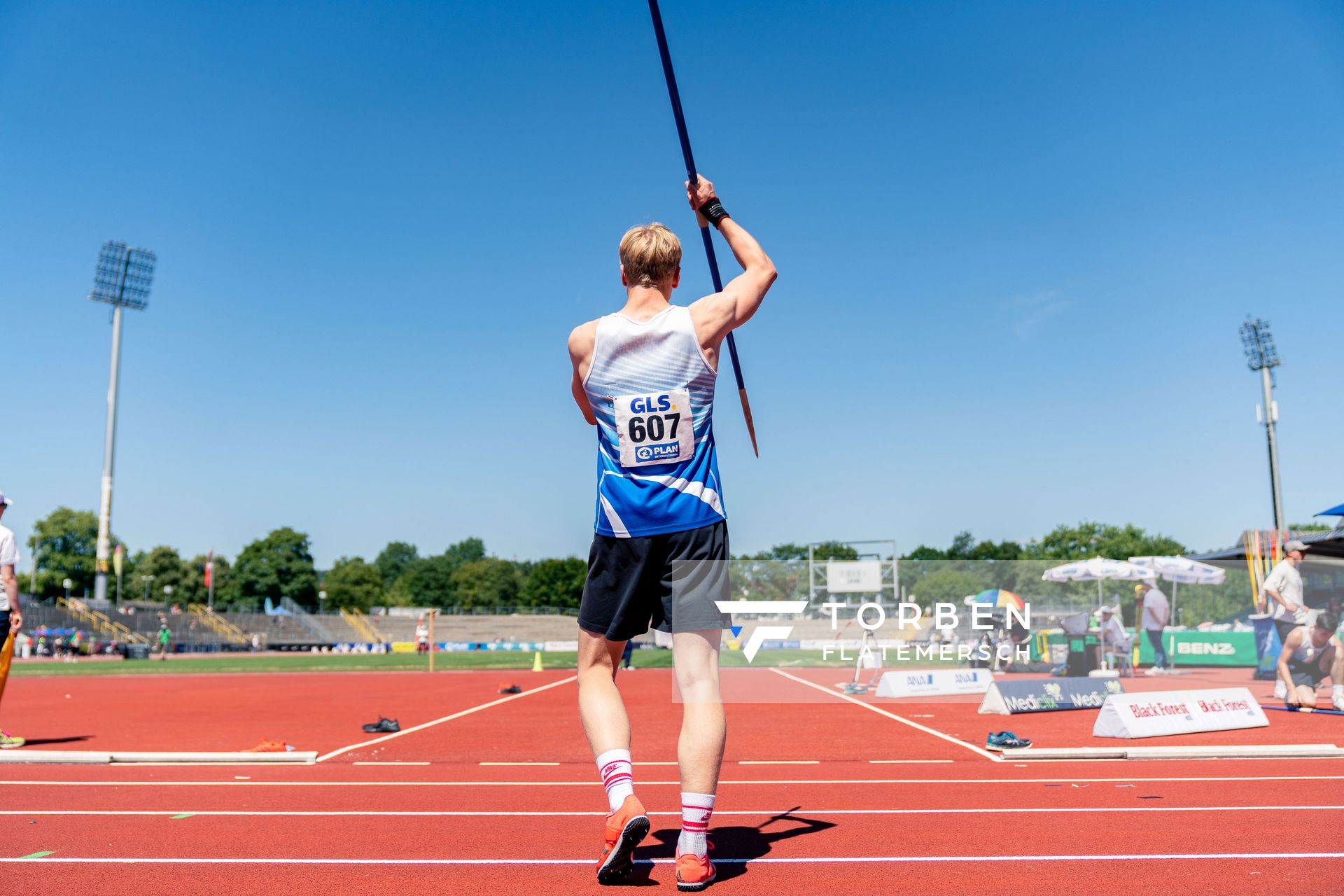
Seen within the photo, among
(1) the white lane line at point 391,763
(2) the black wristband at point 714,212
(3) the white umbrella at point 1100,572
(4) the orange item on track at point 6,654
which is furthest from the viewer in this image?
(3) the white umbrella at point 1100,572

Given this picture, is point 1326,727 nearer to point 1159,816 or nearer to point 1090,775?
point 1090,775

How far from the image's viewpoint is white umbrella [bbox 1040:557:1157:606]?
65.0 ft

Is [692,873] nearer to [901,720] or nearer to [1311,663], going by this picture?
[901,720]

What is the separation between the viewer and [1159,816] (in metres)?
4.39

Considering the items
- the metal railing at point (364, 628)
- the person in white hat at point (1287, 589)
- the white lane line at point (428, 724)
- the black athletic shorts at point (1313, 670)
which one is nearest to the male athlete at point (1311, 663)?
the black athletic shorts at point (1313, 670)

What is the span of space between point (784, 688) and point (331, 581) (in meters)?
128

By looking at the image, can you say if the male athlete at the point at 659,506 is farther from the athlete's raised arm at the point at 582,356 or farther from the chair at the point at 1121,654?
the chair at the point at 1121,654

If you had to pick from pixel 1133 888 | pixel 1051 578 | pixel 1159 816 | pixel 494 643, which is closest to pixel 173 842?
pixel 1133 888

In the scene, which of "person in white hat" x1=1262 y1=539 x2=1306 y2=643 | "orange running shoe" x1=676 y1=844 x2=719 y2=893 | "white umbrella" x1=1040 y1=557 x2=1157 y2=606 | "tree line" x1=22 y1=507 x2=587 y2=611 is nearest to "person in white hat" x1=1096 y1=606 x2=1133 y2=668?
"white umbrella" x1=1040 y1=557 x2=1157 y2=606

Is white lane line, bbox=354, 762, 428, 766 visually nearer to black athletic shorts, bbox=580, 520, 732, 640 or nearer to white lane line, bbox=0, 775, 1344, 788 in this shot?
white lane line, bbox=0, 775, 1344, 788

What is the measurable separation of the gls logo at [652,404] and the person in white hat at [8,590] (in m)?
7.01

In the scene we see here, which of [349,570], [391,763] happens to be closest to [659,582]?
[391,763]

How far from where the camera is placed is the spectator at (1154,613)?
63.5ft

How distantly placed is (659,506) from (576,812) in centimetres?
208
